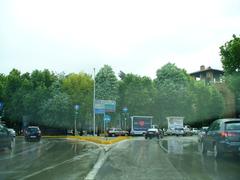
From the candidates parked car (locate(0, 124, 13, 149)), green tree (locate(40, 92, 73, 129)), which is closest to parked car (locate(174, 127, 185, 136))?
green tree (locate(40, 92, 73, 129))

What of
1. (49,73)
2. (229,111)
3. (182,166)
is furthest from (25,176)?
(229,111)

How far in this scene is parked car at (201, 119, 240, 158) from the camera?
53.5 feet

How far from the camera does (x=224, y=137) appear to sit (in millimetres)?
16625

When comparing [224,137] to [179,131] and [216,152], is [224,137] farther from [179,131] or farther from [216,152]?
[179,131]

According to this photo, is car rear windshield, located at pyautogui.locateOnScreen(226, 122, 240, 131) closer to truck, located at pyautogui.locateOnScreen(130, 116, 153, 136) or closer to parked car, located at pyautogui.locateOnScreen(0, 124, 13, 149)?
parked car, located at pyautogui.locateOnScreen(0, 124, 13, 149)

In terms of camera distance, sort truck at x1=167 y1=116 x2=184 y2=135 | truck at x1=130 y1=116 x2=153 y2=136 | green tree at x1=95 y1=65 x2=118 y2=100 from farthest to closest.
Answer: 1. green tree at x1=95 y1=65 x2=118 y2=100
2. truck at x1=130 y1=116 x2=153 y2=136
3. truck at x1=167 y1=116 x2=184 y2=135

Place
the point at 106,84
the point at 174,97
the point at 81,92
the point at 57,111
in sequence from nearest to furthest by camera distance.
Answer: the point at 57,111
the point at 81,92
the point at 174,97
the point at 106,84

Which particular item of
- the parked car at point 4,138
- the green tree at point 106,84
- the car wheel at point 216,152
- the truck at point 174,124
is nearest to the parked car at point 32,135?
the parked car at point 4,138

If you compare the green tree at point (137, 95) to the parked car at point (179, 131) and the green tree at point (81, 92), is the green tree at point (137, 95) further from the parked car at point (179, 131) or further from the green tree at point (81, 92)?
the parked car at point (179, 131)

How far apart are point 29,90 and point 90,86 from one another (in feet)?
35.9

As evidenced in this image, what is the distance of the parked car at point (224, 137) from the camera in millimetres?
16312

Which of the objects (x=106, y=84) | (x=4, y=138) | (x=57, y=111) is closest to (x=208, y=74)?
(x=106, y=84)

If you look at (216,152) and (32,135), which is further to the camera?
(32,135)

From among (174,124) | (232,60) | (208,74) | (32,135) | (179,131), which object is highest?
(208,74)
